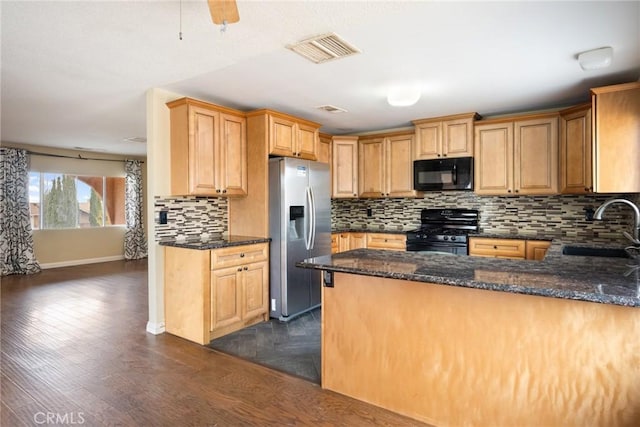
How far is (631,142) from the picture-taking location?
2.93 m

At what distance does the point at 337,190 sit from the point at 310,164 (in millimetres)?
1249

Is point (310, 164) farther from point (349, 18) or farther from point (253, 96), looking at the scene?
point (349, 18)

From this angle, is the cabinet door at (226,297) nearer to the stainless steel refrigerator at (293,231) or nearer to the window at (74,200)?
the stainless steel refrigerator at (293,231)

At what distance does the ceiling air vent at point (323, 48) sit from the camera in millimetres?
2426

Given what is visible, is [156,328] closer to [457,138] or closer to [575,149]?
[457,138]

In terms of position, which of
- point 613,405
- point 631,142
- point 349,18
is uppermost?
point 349,18

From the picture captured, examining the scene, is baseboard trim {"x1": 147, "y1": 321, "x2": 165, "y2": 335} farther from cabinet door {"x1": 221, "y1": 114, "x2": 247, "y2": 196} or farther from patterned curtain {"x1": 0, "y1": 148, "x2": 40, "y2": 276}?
patterned curtain {"x1": 0, "y1": 148, "x2": 40, "y2": 276}

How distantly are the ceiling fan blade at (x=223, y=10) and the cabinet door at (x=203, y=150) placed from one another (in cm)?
187

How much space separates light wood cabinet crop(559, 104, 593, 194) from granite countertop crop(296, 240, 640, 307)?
5.72 ft

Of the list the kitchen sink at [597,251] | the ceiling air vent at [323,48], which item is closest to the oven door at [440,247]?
the kitchen sink at [597,251]

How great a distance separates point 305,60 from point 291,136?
144cm

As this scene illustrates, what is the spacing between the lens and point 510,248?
4078 mm

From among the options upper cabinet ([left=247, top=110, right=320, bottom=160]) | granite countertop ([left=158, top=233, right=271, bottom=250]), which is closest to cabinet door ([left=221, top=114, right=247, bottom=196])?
upper cabinet ([left=247, top=110, right=320, bottom=160])

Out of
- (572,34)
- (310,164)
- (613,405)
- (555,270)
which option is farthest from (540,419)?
(310,164)
